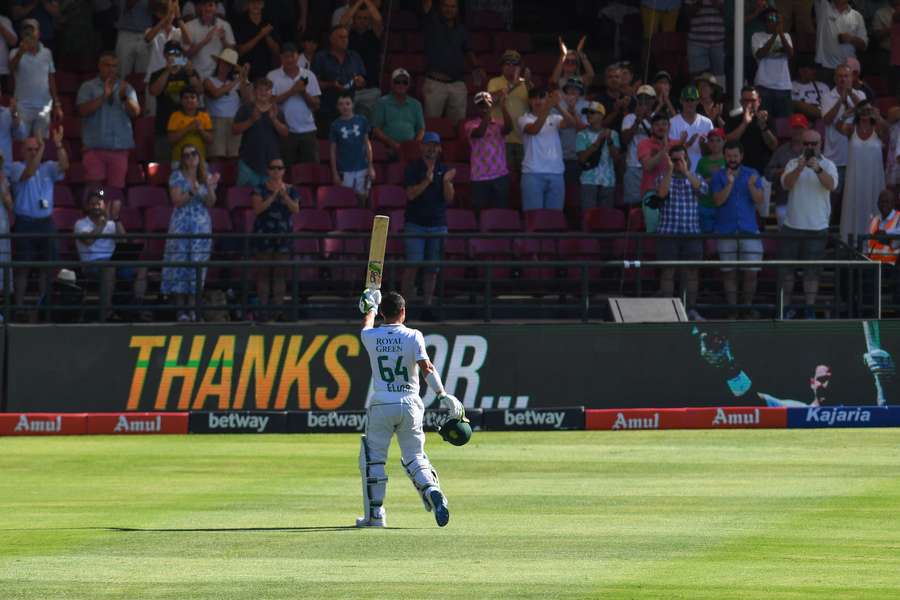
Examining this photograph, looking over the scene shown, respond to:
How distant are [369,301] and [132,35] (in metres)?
13.0

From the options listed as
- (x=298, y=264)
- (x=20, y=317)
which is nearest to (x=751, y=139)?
(x=298, y=264)

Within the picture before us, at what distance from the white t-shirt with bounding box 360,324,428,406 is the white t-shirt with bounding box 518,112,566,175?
431 inches

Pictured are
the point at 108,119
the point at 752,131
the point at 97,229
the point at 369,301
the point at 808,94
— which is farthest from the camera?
the point at 808,94

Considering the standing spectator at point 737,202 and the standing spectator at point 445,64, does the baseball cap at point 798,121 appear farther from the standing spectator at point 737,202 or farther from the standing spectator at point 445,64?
the standing spectator at point 445,64

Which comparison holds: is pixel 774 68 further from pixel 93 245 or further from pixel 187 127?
pixel 93 245

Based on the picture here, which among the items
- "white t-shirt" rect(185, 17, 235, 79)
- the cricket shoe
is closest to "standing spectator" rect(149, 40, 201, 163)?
"white t-shirt" rect(185, 17, 235, 79)

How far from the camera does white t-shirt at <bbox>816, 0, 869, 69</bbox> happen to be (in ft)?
88.0

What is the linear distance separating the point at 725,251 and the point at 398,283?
451 cm

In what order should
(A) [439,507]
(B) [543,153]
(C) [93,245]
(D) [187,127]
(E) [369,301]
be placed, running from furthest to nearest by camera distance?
(B) [543,153] → (D) [187,127] → (C) [93,245] → (E) [369,301] → (A) [439,507]

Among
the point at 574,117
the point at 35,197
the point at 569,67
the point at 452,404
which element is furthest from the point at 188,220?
the point at 452,404

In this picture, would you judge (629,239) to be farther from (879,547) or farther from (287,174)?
(879,547)

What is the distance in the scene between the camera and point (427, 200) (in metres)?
22.5

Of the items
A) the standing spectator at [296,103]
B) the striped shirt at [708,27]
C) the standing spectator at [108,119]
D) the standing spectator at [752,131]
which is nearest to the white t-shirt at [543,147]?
the standing spectator at [752,131]

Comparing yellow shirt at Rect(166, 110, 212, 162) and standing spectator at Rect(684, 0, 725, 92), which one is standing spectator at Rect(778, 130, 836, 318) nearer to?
standing spectator at Rect(684, 0, 725, 92)
